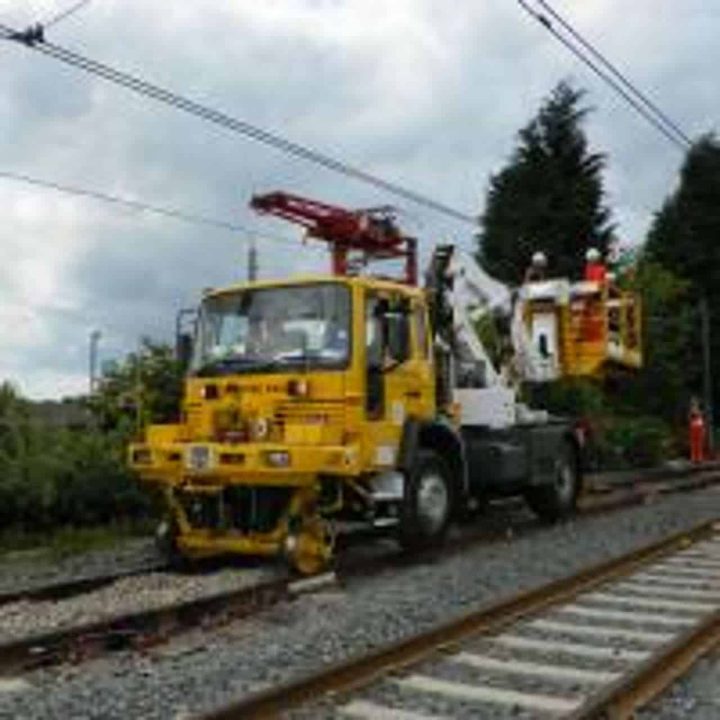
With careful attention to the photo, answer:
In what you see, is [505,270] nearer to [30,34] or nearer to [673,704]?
[30,34]

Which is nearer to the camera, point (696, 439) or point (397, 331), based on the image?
point (397, 331)

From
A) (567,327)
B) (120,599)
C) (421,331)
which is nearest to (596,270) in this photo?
(567,327)

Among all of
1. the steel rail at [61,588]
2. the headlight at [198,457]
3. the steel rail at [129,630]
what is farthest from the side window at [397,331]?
the steel rail at [129,630]

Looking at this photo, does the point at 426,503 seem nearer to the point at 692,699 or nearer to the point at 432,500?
the point at 432,500

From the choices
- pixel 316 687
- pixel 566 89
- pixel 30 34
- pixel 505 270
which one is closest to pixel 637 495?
pixel 30 34

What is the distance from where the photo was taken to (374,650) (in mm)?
11227

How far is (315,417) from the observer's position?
16844 mm

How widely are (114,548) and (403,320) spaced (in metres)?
4.43

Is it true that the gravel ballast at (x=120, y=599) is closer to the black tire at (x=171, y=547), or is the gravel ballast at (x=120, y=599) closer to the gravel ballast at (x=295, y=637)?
the black tire at (x=171, y=547)

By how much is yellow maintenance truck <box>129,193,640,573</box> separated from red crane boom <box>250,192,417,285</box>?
2 centimetres

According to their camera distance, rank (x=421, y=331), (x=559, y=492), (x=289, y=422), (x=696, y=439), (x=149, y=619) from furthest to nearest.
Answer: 1. (x=696, y=439)
2. (x=559, y=492)
3. (x=421, y=331)
4. (x=289, y=422)
5. (x=149, y=619)

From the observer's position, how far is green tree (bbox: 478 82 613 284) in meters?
62.9

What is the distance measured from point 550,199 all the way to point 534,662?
53600 millimetres

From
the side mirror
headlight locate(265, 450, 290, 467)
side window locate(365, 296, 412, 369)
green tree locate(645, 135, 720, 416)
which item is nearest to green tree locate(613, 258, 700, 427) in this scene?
green tree locate(645, 135, 720, 416)
